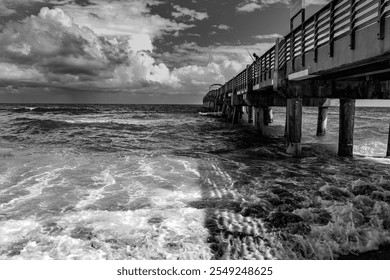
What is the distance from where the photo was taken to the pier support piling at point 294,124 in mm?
13078

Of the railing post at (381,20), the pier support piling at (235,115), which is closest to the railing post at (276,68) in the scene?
the railing post at (381,20)

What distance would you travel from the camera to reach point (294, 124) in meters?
13.2

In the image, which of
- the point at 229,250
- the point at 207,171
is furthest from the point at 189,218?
the point at 207,171

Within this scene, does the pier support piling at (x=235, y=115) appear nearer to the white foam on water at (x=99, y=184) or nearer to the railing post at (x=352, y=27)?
the white foam on water at (x=99, y=184)

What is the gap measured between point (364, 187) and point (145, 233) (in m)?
6.44

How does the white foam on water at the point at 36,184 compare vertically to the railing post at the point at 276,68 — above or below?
below

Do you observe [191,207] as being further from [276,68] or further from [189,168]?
[276,68]

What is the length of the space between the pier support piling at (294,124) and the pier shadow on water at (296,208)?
869mm

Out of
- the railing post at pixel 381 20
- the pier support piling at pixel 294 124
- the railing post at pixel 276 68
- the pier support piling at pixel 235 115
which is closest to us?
the railing post at pixel 381 20

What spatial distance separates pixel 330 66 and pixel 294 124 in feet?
18.3

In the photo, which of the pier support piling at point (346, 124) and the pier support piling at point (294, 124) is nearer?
the pier support piling at point (294, 124)

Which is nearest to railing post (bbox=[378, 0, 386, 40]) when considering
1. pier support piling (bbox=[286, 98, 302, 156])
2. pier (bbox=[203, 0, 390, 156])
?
pier (bbox=[203, 0, 390, 156])

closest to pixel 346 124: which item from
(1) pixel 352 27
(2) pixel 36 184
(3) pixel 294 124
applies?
(3) pixel 294 124

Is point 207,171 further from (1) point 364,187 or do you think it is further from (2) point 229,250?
(2) point 229,250
